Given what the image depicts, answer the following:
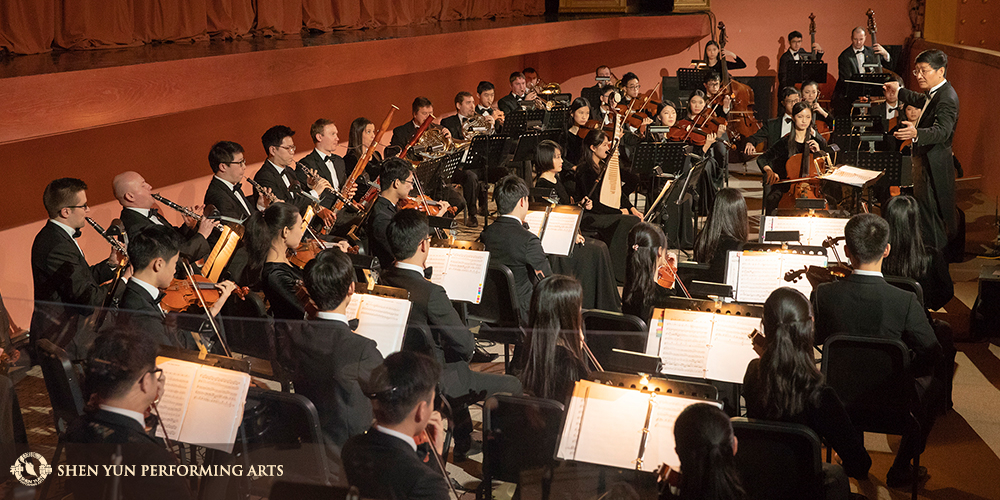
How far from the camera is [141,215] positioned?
4777 millimetres

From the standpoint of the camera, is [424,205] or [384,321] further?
[424,205]

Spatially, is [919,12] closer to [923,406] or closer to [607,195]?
[607,195]

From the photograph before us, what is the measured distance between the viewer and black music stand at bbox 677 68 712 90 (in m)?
11.7

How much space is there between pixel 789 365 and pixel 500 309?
6.73ft

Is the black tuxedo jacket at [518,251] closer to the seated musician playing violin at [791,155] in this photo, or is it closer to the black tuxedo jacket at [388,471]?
the black tuxedo jacket at [388,471]

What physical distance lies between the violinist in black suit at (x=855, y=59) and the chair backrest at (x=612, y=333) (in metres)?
9.14

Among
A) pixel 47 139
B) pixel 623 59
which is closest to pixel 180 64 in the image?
pixel 47 139

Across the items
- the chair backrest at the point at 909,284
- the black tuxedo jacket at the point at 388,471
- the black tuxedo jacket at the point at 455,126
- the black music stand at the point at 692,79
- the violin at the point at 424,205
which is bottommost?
the black tuxedo jacket at the point at 388,471

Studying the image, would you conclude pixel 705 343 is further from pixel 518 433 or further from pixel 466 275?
pixel 466 275

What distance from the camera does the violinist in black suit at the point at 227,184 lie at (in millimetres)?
5238

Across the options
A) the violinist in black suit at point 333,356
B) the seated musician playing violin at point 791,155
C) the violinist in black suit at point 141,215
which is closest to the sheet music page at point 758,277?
the violinist in black suit at point 333,356

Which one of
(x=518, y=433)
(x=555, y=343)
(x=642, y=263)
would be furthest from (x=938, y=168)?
(x=518, y=433)

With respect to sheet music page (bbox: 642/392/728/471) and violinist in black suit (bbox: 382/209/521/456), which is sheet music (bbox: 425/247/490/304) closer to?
violinist in black suit (bbox: 382/209/521/456)

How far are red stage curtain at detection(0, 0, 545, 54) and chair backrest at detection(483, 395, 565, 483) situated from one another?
3849 millimetres
